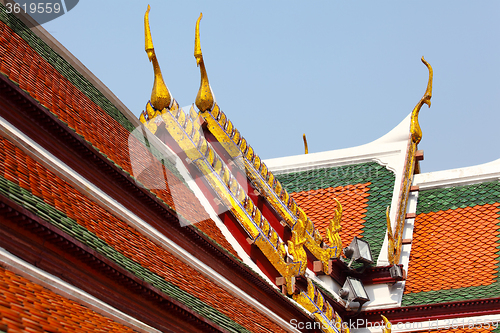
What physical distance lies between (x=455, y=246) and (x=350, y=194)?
2.39 metres

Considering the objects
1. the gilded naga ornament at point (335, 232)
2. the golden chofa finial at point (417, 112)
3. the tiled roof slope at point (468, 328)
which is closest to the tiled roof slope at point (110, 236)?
the gilded naga ornament at point (335, 232)

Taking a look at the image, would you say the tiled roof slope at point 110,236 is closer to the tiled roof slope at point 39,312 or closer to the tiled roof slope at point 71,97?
the tiled roof slope at point 39,312

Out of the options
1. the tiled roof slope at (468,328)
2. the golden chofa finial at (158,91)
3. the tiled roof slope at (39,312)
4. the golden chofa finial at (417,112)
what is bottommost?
the tiled roof slope at (39,312)

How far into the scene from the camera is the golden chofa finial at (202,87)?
972 cm

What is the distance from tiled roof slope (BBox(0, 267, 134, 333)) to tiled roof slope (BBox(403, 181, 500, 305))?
7.52 meters

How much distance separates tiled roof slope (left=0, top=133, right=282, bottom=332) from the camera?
16.3 ft

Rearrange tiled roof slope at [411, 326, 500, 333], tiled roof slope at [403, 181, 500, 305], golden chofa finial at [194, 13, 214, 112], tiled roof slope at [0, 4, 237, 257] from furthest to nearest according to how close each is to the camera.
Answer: tiled roof slope at [403, 181, 500, 305] < tiled roof slope at [411, 326, 500, 333] < golden chofa finial at [194, 13, 214, 112] < tiled roof slope at [0, 4, 237, 257]

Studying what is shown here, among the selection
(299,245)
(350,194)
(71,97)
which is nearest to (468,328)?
(299,245)

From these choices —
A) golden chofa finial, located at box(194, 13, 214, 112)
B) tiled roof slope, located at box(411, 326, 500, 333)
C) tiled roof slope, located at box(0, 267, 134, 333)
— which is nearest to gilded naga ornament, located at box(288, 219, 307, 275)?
golden chofa finial, located at box(194, 13, 214, 112)

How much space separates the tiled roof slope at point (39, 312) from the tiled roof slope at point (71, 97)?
2304mm

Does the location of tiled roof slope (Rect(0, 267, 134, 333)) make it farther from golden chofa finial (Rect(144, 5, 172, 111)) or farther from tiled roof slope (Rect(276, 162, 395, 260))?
tiled roof slope (Rect(276, 162, 395, 260))

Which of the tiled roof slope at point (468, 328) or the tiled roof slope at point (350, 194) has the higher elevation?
the tiled roof slope at point (350, 194)

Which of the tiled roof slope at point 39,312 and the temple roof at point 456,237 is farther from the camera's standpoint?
the temple roof at point 456,237

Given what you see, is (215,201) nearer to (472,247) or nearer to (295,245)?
(295,245)
